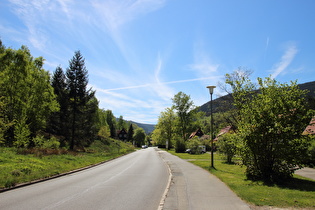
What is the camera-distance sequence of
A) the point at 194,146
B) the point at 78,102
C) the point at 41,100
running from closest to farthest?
the point at 41,100 < the point at 78,102 < the point at 194,146

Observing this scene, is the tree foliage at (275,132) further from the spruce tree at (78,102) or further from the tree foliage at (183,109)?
the tree foliage at (183,109)

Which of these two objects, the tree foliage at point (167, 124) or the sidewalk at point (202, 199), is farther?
the tree foliage at point (167, 124)

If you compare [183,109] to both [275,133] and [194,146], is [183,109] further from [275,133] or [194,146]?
[275,133]

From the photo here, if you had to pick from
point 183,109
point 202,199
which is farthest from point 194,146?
point 202,199

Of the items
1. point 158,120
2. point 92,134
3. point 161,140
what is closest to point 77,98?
point 92,134

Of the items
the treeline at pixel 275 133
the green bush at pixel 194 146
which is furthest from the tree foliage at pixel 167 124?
the treeline at pixel 275 133

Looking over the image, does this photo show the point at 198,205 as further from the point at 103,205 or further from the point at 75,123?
the point at 75,123

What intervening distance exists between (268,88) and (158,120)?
2350 inches

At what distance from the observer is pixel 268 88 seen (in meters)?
12.1

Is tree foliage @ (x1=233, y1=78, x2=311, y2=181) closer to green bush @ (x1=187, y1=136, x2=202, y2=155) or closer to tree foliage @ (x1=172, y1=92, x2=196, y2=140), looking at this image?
green bush @ (x1=187, y1=136, x2=202, y2=155)

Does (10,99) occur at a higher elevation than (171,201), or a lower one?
higher

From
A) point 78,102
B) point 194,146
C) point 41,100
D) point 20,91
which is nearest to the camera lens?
point 20,91

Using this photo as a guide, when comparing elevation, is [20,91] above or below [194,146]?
above

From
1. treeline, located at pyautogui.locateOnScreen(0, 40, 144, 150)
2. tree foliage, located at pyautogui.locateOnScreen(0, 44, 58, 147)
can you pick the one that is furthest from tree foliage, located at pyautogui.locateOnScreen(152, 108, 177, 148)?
tree foliage, located at pyautogui.locateOnScreen(0, 44, 58, 147)
